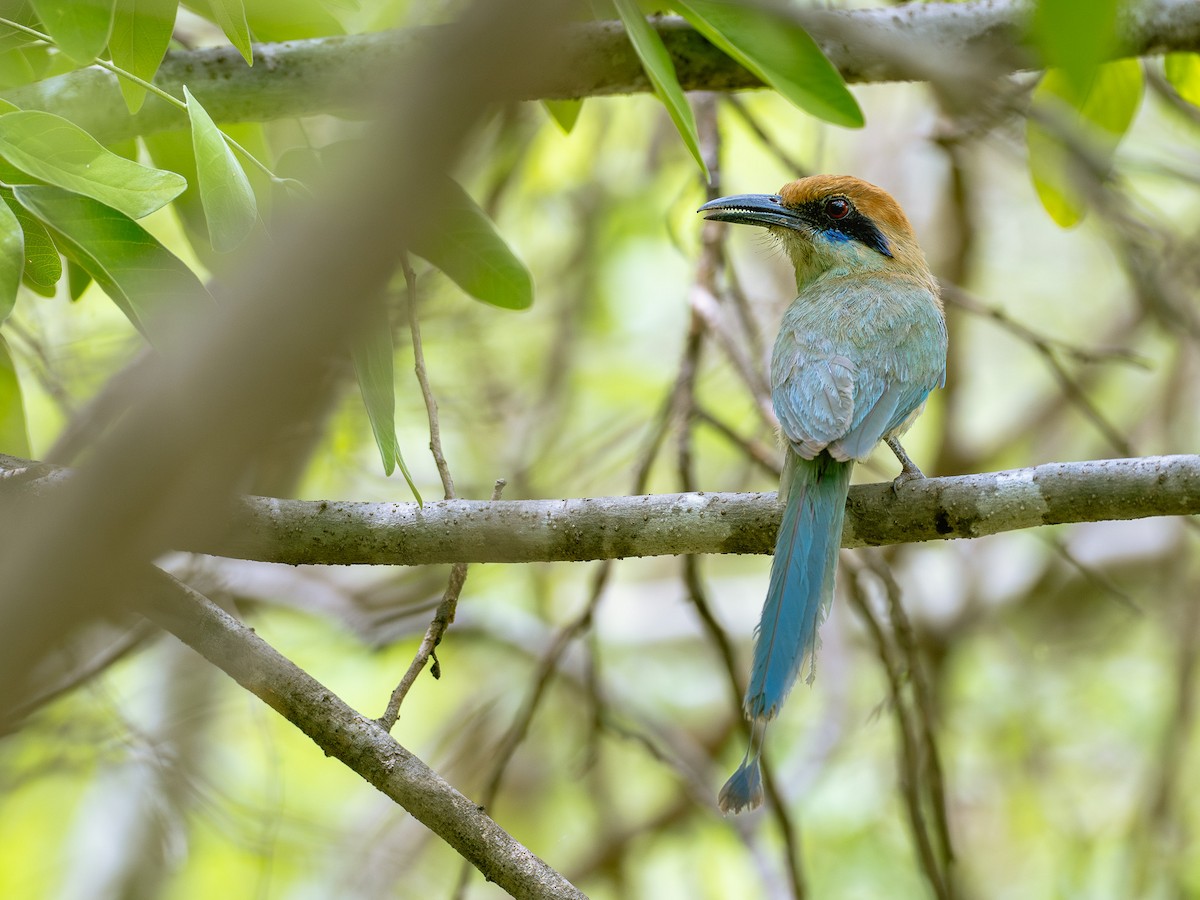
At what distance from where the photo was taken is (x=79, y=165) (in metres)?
2.01

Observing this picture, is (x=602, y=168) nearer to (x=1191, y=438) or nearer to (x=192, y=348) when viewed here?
(x=1191, y=438)

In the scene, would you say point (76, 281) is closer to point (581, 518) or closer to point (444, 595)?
point (444, 595)

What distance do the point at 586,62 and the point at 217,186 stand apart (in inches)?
57.3

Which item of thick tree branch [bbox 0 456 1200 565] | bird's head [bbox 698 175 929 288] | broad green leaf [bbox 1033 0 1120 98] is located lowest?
bird's head [bbox 698 175 929 288]

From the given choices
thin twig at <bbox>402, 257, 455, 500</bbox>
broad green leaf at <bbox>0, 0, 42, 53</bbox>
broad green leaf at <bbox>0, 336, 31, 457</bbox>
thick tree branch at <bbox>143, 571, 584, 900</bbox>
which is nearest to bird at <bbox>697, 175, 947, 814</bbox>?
thick tree branch at <bbox>143, 571, 584, 900</bbox>

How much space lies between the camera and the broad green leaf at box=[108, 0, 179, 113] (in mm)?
2207

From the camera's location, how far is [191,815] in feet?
14.0

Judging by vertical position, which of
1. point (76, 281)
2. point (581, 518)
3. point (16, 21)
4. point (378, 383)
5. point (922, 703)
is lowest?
point (922, 703)

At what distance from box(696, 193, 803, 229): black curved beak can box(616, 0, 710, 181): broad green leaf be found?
4.02ft

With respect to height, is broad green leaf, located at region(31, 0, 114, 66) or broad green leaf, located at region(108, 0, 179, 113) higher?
broad green leaf, located at region(31, 0, 114, 66)

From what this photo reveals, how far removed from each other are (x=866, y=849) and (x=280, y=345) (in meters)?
5.66

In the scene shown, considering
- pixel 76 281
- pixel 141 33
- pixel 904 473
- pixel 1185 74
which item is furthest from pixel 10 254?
pixel 1185 74

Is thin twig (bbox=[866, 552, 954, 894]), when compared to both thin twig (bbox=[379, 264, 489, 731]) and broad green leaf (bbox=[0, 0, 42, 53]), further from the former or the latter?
broad green leaf (bbox=[0, 0, 42, 53])

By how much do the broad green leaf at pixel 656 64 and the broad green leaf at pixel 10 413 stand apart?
149 centimetres
